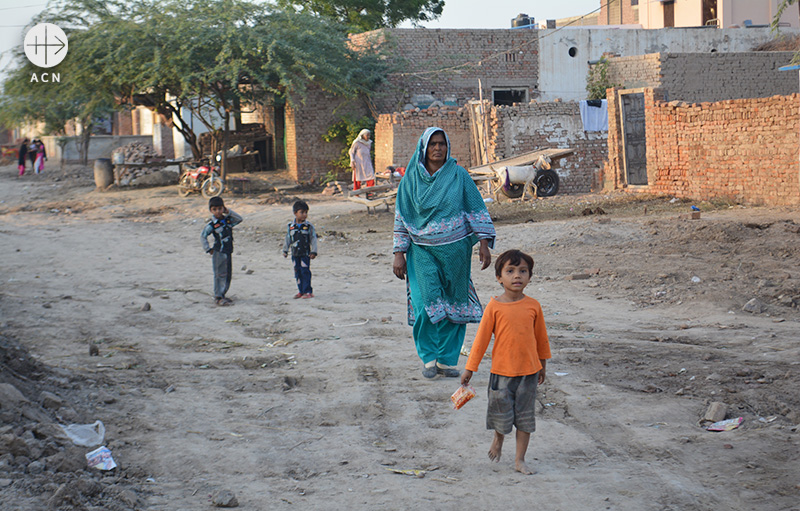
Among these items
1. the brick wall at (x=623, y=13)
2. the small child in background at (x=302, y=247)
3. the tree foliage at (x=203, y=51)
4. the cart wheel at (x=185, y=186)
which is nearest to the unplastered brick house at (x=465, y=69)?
the tree foliage at (x=203, y=51)

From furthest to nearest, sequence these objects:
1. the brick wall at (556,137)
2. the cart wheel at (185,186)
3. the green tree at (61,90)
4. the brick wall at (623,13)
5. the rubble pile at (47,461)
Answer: the brick wall at (623,13) < the cart wheel at (185,186) < the green tree at (61,90) < the brick wall at (556,137) < the rubble pile at (47,461)

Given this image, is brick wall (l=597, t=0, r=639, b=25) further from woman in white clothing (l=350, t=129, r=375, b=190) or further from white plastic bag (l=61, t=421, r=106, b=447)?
white plastic bag (l=61, t=421, r=106, b=447)

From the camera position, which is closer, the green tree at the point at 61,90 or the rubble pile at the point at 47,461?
the rubble pile at the point at 47,461

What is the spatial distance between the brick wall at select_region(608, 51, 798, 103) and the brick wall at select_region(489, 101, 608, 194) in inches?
69.4

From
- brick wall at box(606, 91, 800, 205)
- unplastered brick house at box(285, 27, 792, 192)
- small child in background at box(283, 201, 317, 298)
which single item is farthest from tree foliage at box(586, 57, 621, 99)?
small child in background at box(283, 201, 317, 298)

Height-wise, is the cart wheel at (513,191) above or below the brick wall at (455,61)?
below

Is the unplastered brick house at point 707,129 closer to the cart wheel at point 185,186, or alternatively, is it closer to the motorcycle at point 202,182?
the motorcycle at point 202,182

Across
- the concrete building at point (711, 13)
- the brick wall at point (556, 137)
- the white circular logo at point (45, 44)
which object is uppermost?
the concrete building at point (711, 13)

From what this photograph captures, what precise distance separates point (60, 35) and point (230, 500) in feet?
66.2

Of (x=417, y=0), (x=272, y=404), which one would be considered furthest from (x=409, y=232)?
(x=417, y=0)

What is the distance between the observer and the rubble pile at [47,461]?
279 cm

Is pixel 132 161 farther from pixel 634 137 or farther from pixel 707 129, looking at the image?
pixel 707 129

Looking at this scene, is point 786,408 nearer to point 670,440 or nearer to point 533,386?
point 670,440

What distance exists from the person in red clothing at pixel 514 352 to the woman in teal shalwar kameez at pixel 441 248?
1.38 meters
